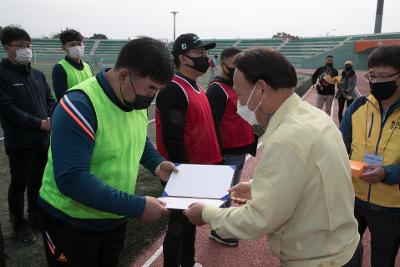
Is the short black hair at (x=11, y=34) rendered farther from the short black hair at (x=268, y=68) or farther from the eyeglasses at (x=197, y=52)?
the short black hair at (x=268, y=68)

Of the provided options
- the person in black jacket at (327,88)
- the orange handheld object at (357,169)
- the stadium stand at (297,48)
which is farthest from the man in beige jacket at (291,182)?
the stadium stand at (297,48)

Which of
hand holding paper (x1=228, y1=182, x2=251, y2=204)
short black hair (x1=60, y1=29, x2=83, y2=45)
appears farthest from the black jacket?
hand holding paper (x1=228, y1=182, x2=251, y2=204)

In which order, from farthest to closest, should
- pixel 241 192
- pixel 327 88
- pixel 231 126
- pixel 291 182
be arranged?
pixel 327 88
pixel 231 126
pixel 241 192
pixel 291 182

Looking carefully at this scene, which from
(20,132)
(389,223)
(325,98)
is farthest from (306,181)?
(325,98)

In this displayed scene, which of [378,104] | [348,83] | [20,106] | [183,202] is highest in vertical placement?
[378,104]

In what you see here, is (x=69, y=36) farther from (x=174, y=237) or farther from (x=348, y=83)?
(x=348, y=83)

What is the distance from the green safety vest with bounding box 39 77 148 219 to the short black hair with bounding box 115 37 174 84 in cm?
23

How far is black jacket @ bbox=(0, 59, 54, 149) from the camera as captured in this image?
155 inches

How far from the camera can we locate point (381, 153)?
→ 2.80 m

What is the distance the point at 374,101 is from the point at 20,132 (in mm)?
3478

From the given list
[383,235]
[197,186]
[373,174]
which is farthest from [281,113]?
[383,235]

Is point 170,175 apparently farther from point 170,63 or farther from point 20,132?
point 20,132

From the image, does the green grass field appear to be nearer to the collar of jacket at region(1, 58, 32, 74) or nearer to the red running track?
the red running track

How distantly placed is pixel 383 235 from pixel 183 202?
5.41 feet
